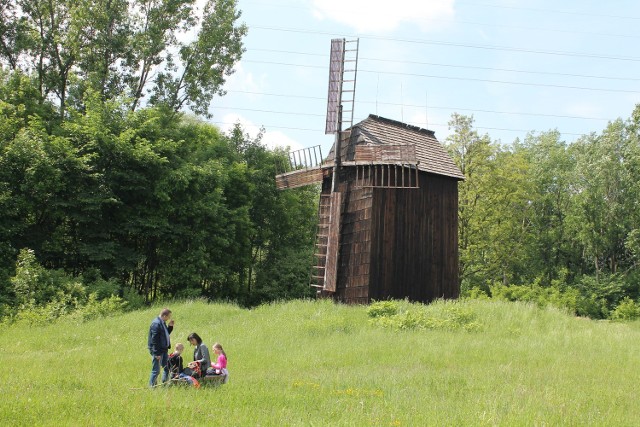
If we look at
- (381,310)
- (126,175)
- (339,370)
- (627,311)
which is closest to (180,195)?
(126,175)

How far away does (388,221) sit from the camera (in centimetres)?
2286

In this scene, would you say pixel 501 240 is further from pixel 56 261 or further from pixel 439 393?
pixel 439 393

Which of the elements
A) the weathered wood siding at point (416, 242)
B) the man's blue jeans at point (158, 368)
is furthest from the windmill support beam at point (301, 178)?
the man's blue jeans at point (158, 368)

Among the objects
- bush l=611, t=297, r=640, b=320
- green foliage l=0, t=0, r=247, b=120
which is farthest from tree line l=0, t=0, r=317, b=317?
bush l=611, t=297, r=640, b=320

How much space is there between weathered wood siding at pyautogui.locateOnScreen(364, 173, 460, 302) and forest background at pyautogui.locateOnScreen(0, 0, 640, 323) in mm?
9600

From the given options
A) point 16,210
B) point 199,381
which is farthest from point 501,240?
point 199,381

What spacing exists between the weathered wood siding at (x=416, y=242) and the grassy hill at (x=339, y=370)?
7.16ft

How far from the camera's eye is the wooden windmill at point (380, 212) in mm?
22625

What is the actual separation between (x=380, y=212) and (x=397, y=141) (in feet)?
12.6

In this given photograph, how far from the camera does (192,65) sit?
3291 cm

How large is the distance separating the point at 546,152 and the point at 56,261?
40070 mm

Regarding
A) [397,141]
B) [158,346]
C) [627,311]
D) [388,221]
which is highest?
[397,141]

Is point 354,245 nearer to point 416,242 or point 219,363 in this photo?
point 416,242

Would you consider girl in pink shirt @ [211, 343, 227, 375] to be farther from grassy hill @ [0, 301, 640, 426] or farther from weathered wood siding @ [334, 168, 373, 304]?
weathered wood siding @ [334, 168, 373, 304]
